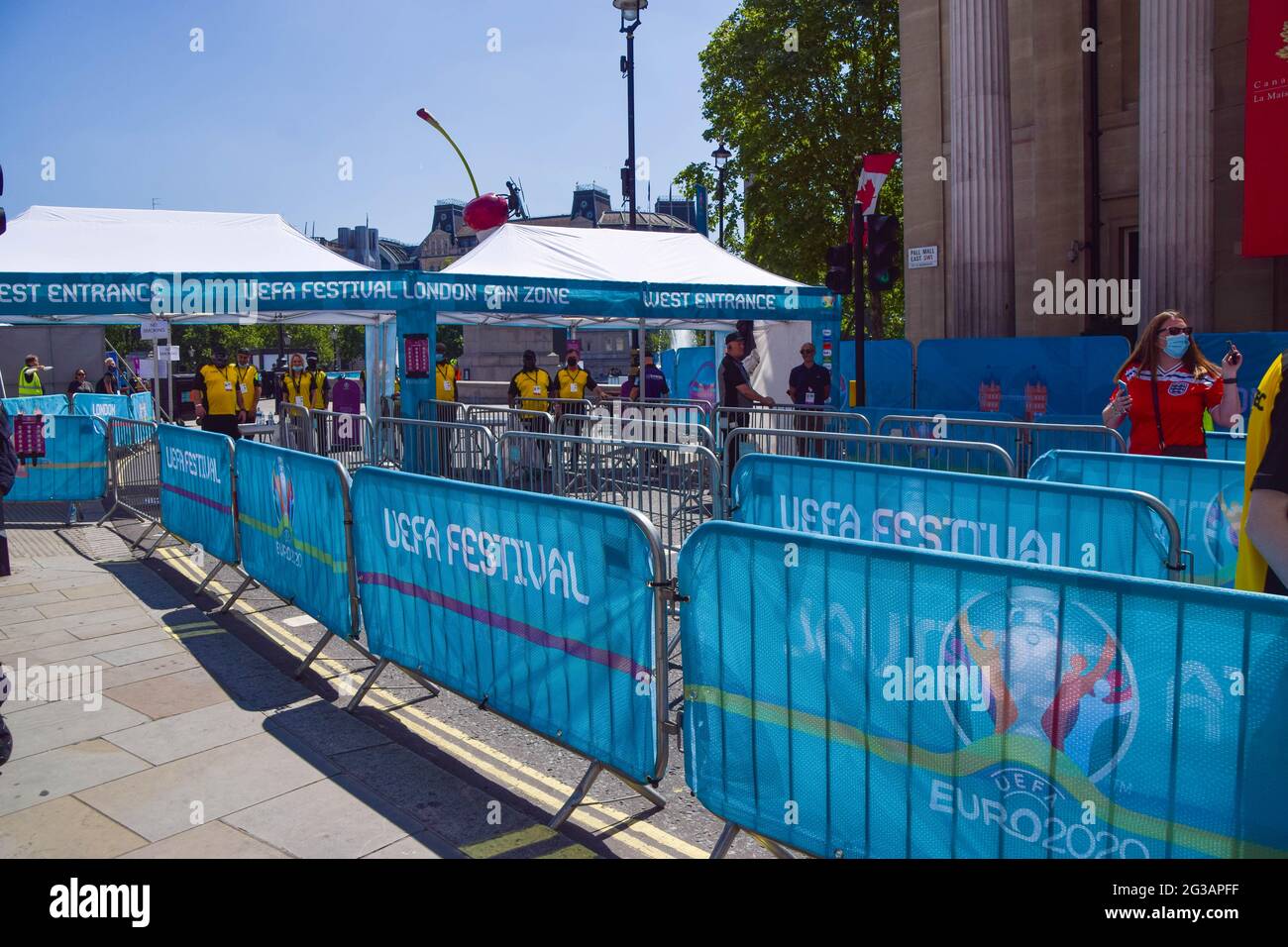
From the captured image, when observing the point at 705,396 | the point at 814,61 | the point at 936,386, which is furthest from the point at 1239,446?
the point at 814,61

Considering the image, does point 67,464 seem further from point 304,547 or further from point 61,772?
point 61,772

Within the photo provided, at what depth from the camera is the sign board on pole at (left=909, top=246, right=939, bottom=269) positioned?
20609mm

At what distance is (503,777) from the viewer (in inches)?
191

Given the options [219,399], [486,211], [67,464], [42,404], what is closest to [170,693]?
[67,464]

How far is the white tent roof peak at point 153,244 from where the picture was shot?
13.9 metres

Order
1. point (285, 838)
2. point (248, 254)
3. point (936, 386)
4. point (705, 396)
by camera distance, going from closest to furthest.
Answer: point (285, 838) < point (248, 254) < point (936, 386) < point (705, 396)

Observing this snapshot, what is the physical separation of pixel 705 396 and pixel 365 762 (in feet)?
64.9

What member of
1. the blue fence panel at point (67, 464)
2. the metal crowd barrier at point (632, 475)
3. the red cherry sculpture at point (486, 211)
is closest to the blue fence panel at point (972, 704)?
the metal crowd barrier at point (632, 475)

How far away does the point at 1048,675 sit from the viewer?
2.86 m

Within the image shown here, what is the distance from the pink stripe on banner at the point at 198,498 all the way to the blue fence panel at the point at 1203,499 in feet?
20.7

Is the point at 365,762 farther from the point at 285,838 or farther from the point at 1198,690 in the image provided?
the point at 1198,690

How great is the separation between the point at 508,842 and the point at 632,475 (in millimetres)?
4434

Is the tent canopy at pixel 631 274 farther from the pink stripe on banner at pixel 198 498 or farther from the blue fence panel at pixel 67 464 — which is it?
the pink stripe on banner at pixel 198 498
